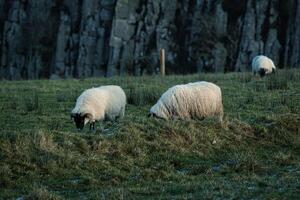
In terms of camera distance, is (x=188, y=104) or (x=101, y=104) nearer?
(x=188, y=104)

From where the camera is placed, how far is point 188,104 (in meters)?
13.5

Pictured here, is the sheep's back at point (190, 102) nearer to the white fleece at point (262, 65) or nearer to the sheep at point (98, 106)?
the sheep at point (98, 106)

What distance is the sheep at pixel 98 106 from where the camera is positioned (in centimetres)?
1328

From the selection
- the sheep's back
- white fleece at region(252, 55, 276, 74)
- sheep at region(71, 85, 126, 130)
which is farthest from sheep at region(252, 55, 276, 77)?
the sheep's back

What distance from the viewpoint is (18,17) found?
62.0m

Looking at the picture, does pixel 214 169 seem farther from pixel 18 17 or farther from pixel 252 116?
pixel 18 17

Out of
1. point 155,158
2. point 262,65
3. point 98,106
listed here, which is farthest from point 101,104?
point 262,65

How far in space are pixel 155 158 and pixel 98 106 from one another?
3.35 m

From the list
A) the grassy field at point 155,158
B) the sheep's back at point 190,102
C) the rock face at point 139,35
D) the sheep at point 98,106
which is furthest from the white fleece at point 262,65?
the rock face at point 139,35

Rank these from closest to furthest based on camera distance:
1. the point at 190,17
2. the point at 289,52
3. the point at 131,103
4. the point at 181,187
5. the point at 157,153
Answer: the point at 181,187 → the point at 157,153 → the point at 131,103 → the point at 289,52 → the point at 190,17

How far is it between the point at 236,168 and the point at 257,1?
3886cm

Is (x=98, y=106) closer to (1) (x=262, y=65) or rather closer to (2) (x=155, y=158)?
(2) (x=155, y=158)

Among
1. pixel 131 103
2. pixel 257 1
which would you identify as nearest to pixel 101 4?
pixel 257 1

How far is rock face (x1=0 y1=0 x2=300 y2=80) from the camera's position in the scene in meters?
46.9
